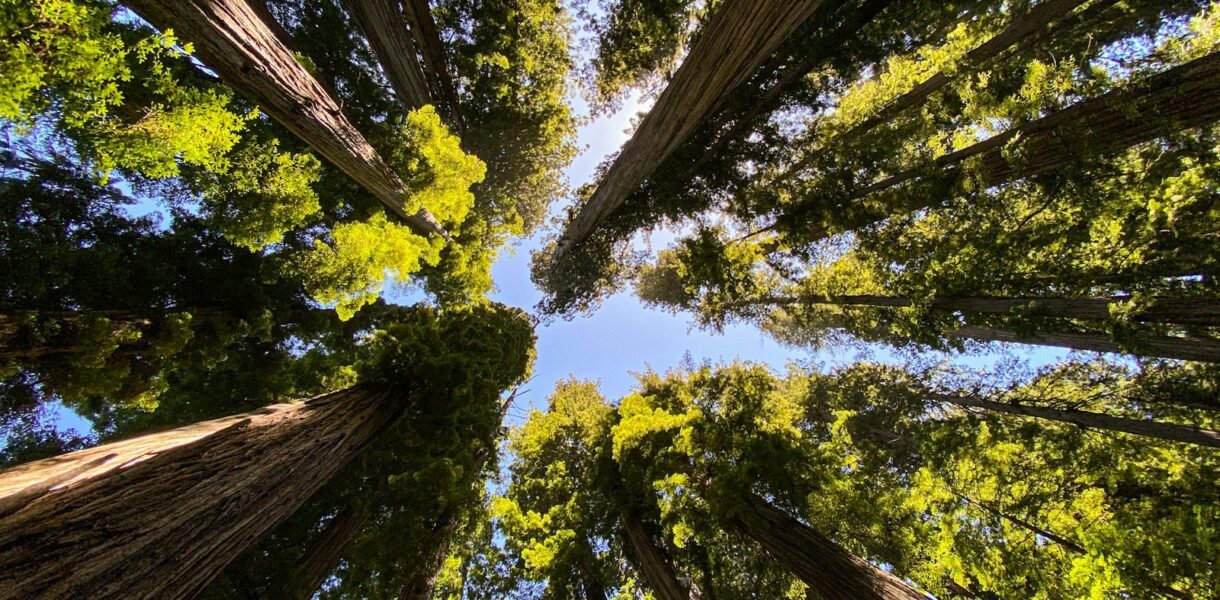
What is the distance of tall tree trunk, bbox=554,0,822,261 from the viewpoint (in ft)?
14.1

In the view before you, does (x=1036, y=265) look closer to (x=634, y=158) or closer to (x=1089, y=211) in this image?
(x=1089, y=211)

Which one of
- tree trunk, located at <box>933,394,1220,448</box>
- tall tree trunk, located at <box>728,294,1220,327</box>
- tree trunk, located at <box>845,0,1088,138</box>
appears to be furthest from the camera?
tree trunk, located at <box>933,394,1220,448</box>

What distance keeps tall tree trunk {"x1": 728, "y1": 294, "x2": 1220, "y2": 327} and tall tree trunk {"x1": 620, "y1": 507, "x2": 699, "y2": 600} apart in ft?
20.1

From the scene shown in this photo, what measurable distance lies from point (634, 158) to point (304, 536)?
351 inches

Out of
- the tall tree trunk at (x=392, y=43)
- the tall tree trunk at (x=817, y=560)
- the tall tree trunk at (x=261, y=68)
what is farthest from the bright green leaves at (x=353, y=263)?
the tall tree trunk at (x=817, y=560)

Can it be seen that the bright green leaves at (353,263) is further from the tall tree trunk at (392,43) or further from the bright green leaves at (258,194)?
the tall tree trunk at (392,43)

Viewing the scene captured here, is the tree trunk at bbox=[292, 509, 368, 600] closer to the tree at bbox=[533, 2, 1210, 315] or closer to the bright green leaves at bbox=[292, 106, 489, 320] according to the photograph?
the bright green leaves at bbox=[292, 106, 489, 320]

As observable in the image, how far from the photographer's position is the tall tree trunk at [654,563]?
7176 mm

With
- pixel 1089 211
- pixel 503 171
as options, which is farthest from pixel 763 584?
pixel 503 171

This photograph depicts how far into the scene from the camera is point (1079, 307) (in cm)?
508

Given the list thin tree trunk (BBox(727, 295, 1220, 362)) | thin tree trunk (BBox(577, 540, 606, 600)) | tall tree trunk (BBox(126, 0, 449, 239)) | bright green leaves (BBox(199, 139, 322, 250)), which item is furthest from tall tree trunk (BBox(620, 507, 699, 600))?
tall tree trunk (BBox(126, 0, 449, 239))

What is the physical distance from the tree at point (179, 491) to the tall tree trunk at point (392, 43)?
6177mm

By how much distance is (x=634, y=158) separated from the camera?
7621 mm

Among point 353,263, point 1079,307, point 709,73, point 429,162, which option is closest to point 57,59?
point 353,263
